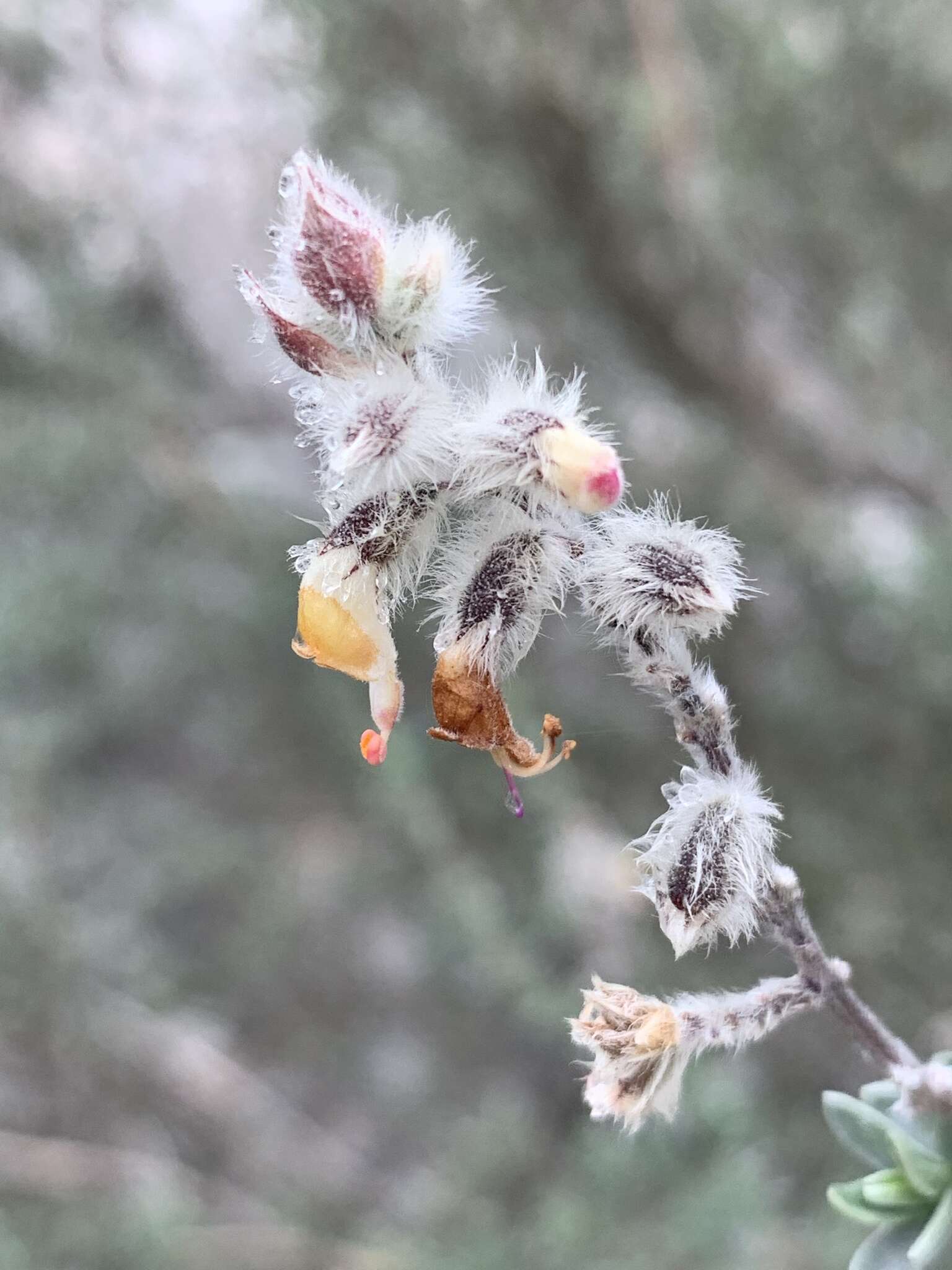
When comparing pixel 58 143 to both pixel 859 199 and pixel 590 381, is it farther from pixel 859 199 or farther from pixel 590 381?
pixel 859 199

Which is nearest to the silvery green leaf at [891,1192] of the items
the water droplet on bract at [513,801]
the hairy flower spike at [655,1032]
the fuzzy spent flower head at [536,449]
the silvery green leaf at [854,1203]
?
the silvery green leaf at [854,1203]

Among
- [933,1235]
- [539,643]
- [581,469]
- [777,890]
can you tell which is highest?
[539,643]

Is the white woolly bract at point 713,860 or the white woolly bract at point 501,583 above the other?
the white woolly bract at point 501,583

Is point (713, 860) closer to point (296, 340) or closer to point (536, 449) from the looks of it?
point (536, 449)

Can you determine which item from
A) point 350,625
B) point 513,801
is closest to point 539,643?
point 513,801

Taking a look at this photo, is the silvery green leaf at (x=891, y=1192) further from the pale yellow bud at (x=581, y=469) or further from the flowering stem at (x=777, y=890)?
the pale yellow bud at (x=581, y=469)

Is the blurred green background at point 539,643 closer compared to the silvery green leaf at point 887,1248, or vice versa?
the silvery green leaf at point 887,1248

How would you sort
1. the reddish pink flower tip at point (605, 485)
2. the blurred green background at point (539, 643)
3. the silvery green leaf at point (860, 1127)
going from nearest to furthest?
the reddish pink flower tip at point (605, 485) < the silvery green leaf at point (860, 1127) < the blurred green background at point (539, 643)
